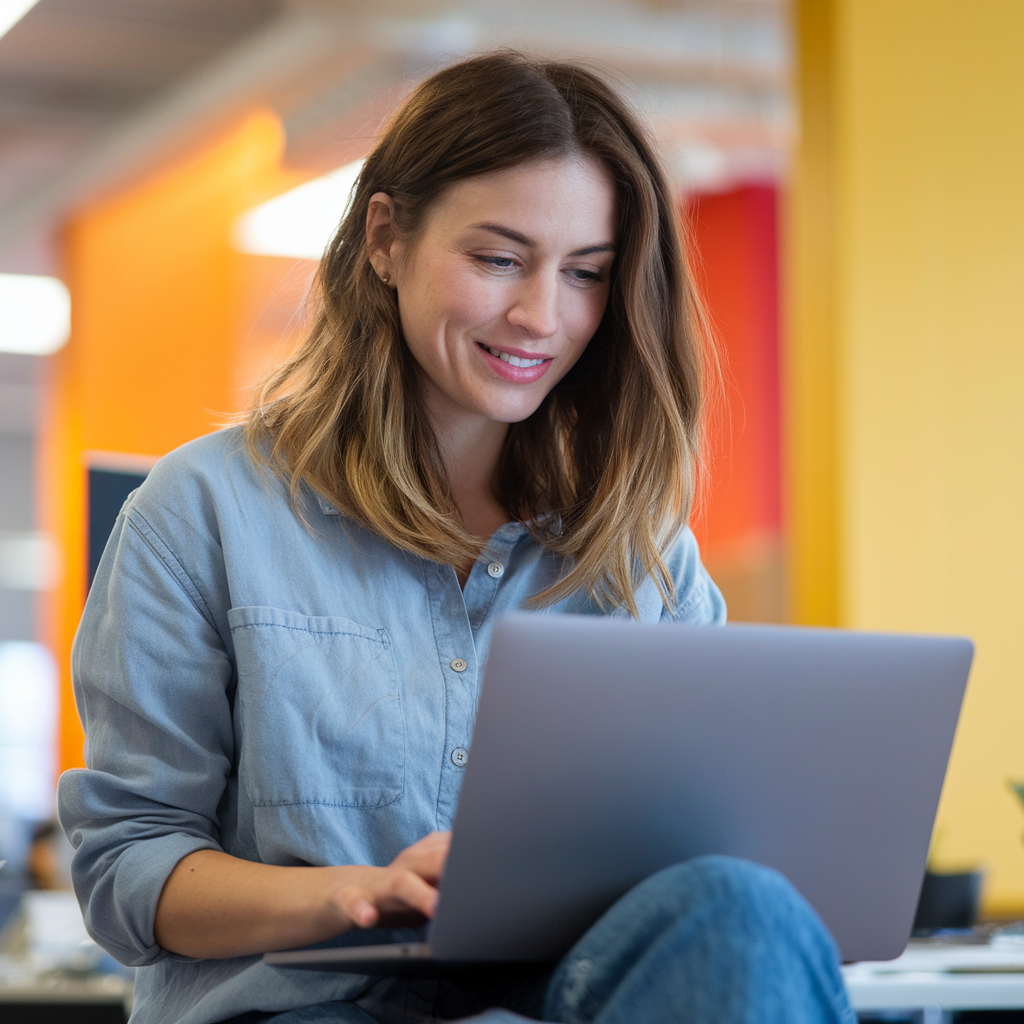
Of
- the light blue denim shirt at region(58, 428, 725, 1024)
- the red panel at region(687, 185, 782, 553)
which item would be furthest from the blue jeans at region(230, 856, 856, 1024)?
the red panel at region(687, 185, 782, 553)

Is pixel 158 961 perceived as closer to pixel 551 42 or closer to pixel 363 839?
pixel 363 839

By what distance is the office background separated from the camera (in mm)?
3504

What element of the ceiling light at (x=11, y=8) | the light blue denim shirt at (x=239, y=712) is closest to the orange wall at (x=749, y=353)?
the ceiling light at (x=11, y=8)

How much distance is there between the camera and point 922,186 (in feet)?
11.7

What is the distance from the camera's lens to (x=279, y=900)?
1.17 metres

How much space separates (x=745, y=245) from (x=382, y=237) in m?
6.24

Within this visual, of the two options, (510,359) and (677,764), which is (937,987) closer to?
(677,764)

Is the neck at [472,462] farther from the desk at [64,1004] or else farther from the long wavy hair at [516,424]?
the desk at [64,1004]

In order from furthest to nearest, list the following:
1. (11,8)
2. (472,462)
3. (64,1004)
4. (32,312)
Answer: (32,312), (11,8), (64,1004), (472,462)

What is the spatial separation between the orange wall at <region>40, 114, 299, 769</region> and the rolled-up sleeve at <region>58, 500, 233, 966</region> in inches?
178

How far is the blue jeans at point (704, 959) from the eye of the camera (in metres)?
0.91

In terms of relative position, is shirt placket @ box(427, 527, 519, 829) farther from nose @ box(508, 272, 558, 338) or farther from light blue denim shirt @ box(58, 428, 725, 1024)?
nose @ box(508, 272, 558, 338)

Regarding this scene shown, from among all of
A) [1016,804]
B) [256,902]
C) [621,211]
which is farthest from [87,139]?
[256,902]

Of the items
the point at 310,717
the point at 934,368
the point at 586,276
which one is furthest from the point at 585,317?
the point at 934,368
